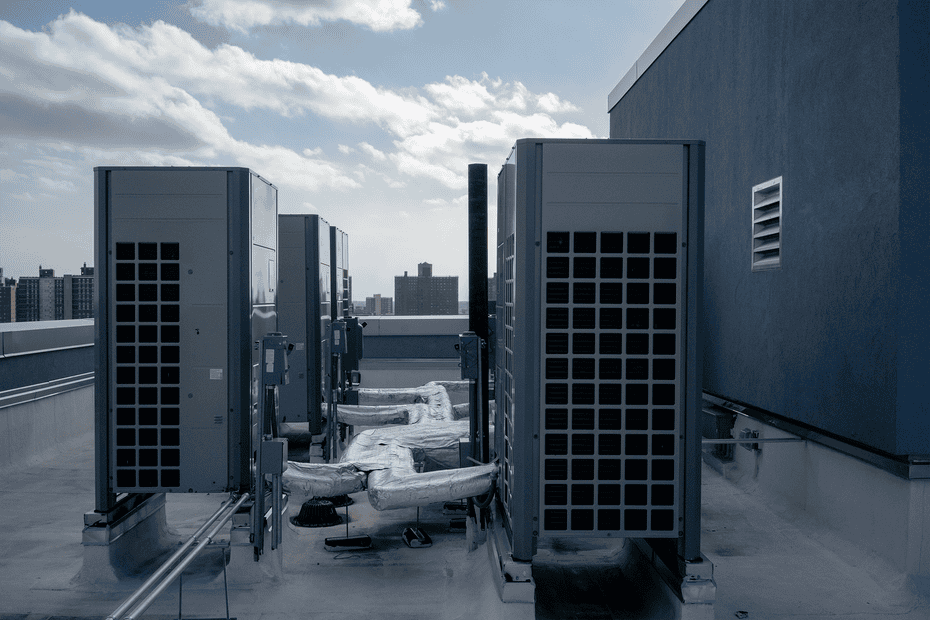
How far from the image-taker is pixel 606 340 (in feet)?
11.8

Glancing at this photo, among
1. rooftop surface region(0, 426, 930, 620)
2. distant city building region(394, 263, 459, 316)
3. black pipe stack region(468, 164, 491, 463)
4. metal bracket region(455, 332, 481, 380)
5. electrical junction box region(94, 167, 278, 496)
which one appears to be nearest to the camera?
rooftop surface region(0, 426, 930, 620)

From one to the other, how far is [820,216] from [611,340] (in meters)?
2.87

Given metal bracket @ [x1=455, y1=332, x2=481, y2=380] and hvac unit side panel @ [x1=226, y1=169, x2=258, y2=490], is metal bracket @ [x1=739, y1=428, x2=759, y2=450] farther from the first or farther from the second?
hvac unit side panel @ [x1=226, y1=169, x2=258, y2=490]

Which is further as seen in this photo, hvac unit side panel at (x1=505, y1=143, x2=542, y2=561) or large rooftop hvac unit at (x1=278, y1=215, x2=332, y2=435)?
large rooftop hvac unit at (x1=278, y1=215, x2=332, y2=435)

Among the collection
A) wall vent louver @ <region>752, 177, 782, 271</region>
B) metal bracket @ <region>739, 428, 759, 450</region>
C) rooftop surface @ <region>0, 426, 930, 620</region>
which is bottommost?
rooftop surface @ <region>0, 426, 930, 620</region>

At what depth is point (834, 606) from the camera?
403 centimetres

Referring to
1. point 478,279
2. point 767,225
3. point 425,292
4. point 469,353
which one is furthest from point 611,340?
point 425,292

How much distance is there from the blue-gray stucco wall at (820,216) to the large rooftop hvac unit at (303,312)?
13.6 feet

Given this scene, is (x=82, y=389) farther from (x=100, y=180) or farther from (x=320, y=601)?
(x=320, y=601)

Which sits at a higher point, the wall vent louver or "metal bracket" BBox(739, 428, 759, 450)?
the wall vent louver

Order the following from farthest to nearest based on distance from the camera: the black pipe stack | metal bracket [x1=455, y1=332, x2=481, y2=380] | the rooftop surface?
the black pipe stack → metal bracket [x1=455, y1=332, x2=481, y2=380] → the rooftop surface

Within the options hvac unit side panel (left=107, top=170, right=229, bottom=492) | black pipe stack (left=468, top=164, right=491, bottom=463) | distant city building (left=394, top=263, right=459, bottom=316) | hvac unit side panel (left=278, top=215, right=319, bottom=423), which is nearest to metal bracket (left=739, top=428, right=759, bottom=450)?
black pipe stack (left=468, top=164, right=491, bottom=463)

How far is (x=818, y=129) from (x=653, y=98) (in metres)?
4.99

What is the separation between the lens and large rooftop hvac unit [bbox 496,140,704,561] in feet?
11.6
